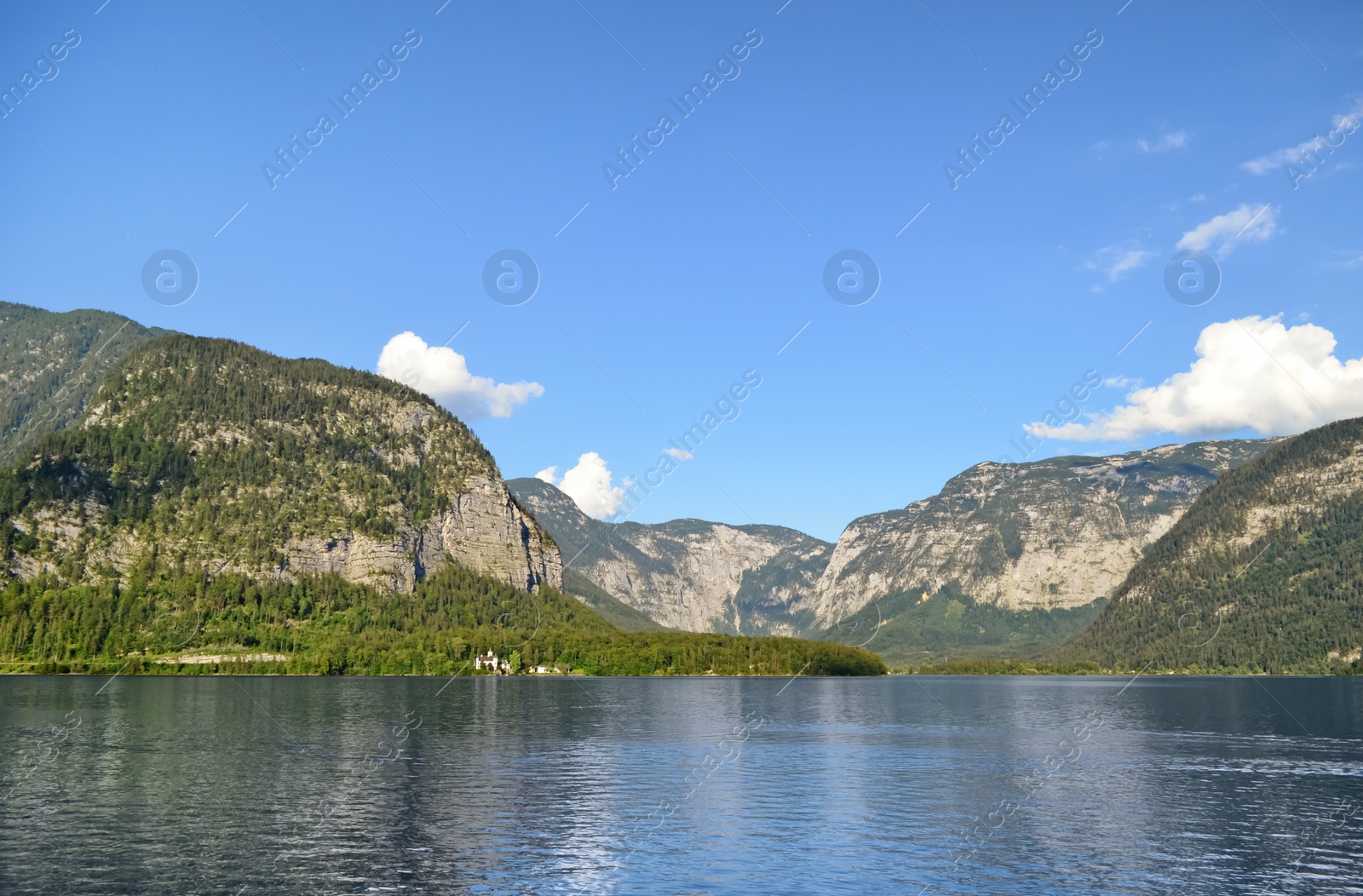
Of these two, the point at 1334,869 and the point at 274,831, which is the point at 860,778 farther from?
the point at 274,831

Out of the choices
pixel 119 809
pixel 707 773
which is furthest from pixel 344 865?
pixel 707 773

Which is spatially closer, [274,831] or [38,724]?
[274,831]

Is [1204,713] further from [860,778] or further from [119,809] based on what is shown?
[119,809]

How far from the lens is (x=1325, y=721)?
163125 millimetres

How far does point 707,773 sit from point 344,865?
43.4 m

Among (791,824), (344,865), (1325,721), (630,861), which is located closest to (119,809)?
(344,865)

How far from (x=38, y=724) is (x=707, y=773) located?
284 ft

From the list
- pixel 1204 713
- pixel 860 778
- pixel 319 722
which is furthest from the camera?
pixel 1204 713

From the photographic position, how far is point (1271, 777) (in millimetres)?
91250

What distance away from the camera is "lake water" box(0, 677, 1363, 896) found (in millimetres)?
52844

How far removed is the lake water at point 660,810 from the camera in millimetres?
52844

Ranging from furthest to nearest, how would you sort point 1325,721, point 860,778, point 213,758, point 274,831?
point 1325,721 → point 213,758 → point 860,778 → point 274,831

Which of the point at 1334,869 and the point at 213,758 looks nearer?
the point at 1334,869

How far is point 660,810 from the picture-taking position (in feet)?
239
